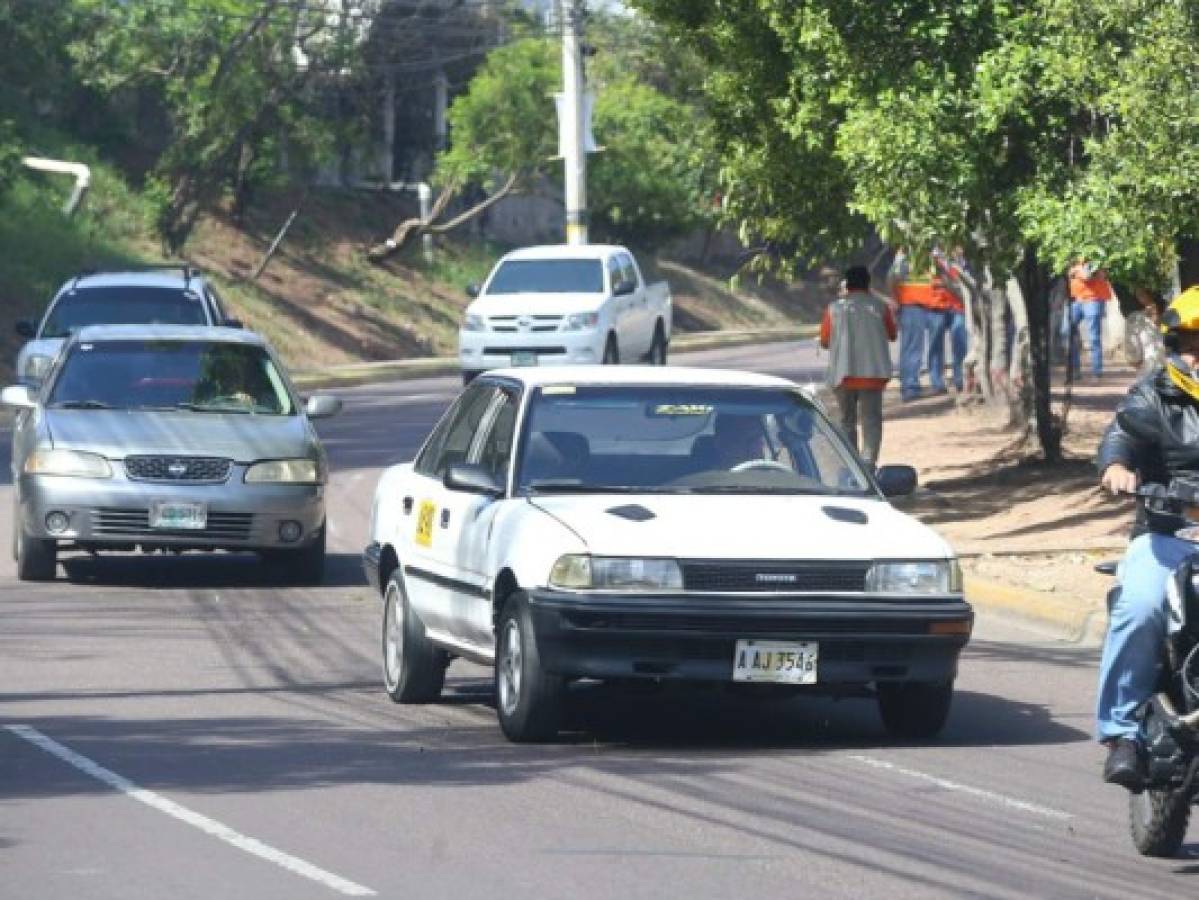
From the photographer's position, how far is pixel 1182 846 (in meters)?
9.12

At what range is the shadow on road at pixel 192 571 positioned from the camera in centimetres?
1789

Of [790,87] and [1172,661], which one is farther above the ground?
[790,87]

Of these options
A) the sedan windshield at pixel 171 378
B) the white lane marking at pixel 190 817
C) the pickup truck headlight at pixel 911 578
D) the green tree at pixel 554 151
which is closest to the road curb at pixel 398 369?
the green tree at pixel 554 151

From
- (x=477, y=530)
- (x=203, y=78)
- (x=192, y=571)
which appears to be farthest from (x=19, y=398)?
(x=203, y=78)

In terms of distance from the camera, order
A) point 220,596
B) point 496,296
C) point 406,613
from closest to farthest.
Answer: point 406,613 < point 220,596 < point 496,296

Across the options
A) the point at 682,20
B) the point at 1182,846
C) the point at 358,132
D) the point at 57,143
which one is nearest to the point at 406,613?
the point at 1182,846

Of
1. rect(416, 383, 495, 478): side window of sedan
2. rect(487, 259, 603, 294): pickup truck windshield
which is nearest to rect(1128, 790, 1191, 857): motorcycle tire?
rect(416, 383, 495, 478): side window of sedan

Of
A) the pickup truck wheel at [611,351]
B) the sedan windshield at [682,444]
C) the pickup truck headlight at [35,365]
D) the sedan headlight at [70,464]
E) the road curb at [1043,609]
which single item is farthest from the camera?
the pickup truck wheel at [611,351]

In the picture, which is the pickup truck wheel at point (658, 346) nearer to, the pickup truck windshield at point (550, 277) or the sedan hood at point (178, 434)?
the pickup truck windshield at point (550, 277)

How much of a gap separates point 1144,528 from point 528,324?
25422mm

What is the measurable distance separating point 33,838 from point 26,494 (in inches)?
329

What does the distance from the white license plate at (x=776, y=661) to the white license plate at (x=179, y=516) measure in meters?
6.90

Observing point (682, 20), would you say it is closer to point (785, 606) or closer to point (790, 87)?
point (790, 87)

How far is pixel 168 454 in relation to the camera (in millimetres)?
17141
